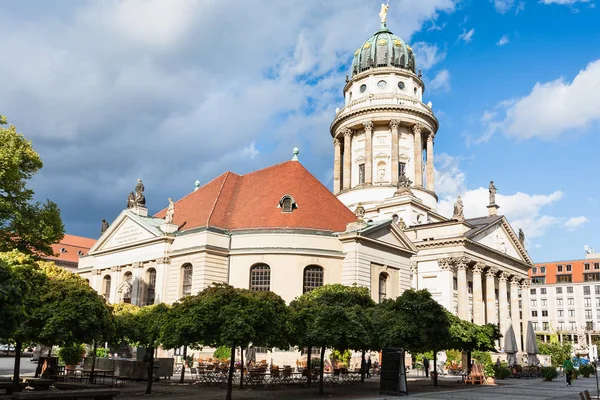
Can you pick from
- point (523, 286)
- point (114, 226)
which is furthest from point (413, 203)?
A: point (114, 226)

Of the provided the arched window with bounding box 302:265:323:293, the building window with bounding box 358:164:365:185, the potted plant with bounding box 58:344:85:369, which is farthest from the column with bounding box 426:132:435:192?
the potted plant with bounding box 58:344:85:369

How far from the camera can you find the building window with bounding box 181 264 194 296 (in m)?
43.3

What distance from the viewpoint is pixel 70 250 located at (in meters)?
90.6

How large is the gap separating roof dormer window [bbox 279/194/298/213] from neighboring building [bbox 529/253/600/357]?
82.4 m

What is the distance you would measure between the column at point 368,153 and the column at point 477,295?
1774 centimetres

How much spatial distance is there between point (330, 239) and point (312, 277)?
122 inches

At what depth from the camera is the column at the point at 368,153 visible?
75.8 meters

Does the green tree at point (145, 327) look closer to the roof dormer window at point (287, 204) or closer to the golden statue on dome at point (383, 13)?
the roof dormer window at point (287, 204)

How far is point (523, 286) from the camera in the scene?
7812 centimetres

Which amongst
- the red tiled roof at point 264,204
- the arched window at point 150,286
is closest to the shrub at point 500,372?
the red tiled roof at point 264,204

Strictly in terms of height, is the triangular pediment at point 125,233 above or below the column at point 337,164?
below

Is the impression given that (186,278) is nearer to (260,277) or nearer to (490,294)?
(260,277)

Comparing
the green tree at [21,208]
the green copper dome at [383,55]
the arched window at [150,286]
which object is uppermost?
the green copper dome at [383,55]

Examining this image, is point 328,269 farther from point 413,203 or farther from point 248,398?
point 413,203
